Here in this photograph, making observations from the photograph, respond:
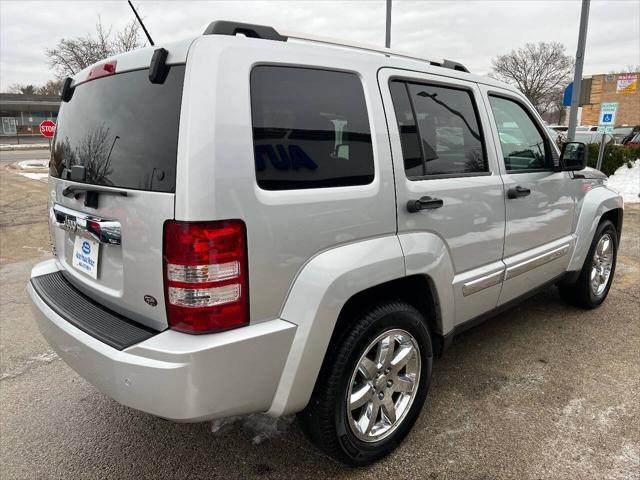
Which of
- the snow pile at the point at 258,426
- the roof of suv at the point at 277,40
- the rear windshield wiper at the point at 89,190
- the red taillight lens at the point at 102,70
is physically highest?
the roof of suv at the point at 277,40

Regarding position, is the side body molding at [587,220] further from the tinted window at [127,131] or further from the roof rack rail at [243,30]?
the tinted window at [127,131]

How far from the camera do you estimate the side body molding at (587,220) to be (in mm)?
3744

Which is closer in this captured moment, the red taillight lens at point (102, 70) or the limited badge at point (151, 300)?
the limited badge at point (151, 300)

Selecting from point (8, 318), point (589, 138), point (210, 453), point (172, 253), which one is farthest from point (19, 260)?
point (589, 138)

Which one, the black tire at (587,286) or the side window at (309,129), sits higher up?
the side window at (309,129)

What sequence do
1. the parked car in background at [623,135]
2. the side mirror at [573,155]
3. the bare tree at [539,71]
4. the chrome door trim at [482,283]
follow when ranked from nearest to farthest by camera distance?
the chrome door trim at [482,283]
the side mirror at [573,155]
the parked car in background at [623,135]
the bare tree at [539,71]

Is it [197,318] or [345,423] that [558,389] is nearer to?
[345,423]

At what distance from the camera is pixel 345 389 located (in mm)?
2086

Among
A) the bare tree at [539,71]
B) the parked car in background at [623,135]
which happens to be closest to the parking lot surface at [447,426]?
the parked car in background at [623,135]

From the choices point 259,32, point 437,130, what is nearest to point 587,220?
point 437,130

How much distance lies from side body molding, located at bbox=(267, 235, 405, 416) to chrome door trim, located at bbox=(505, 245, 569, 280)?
1412 millimetres

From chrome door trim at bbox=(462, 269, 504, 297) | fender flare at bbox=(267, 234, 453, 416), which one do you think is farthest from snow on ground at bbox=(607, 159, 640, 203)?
fender flare at bbox=(267, 234, 453, 416)

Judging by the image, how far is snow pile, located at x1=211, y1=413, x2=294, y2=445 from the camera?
2543mm

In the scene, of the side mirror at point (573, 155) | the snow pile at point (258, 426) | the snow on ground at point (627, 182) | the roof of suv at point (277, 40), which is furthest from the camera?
the snow on ground at point (627, 182)
